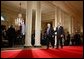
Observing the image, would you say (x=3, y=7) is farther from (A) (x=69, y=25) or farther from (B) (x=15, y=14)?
(A) (x=69, y=25)

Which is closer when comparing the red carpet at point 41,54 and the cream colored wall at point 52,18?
the red carpet at point 41,54

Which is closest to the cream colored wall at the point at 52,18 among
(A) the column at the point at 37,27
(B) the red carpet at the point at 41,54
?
(A) the column at the point at 37,27

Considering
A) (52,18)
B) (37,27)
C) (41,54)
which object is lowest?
(41,54)

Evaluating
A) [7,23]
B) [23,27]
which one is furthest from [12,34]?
[7,23]

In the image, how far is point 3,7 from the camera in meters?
17.4

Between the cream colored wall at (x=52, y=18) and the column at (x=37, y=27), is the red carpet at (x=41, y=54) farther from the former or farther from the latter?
the cream colored wall at (x=52, y=18)

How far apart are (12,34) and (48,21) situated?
11.9 m

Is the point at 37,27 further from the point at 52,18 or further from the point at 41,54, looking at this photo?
the point at 52,18

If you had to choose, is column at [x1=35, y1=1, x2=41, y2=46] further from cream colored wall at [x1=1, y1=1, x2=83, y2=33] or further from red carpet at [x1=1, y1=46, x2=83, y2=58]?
cream colored wall at [x1=1, y1=1, x2=83, y2=33]

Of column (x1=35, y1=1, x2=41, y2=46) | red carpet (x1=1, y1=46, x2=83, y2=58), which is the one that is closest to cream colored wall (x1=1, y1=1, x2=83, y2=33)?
column (x1=35, y1=1, x2=41, y2=46)

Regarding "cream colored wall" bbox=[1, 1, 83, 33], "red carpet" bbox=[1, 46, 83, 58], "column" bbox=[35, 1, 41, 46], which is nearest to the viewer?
"red carpet" bbox=[1, 46, 83, 58]

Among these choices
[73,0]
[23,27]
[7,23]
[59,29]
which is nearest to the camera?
[59,29]

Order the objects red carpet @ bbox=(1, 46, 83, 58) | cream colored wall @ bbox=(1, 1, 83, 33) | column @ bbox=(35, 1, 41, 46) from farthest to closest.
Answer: cream colored wall @ bbox=(1, 1, 83, 33) → column @ bbox=(35, 1, 41, 46) → red carpet @ bbox=(1, 46, 83, 58)

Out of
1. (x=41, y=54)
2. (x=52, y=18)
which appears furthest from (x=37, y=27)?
(x=52, y=18)
